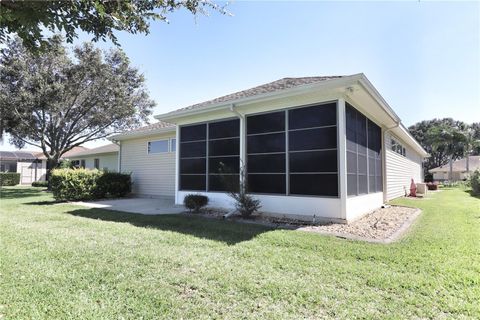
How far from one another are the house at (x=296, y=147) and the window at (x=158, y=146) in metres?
3.47

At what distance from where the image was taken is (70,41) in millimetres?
3494

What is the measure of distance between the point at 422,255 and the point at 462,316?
2118mm

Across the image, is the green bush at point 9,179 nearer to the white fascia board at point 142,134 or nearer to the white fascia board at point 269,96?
the white fascia board at point 142,134

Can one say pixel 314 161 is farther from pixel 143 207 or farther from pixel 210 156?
pixel 143 207

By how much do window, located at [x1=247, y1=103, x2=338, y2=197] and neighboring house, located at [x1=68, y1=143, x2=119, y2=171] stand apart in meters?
13.7

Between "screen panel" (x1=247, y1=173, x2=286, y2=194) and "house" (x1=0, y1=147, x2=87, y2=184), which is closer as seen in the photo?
"screen panel" (x1=247, y1=173, x2=286, y2=194)

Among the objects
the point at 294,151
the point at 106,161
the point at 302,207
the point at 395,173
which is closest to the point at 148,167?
the point at 106,161

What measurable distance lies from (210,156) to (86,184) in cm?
707

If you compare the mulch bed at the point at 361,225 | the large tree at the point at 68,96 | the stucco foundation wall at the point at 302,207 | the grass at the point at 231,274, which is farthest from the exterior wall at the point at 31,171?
the stucco foundation wall at the point at 302,207

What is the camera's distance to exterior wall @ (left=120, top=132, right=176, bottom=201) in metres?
14.2

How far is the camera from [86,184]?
13.4 meters

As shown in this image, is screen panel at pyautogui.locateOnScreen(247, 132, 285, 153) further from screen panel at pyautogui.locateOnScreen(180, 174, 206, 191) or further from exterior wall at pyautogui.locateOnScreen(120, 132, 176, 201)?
exterior wall at pyautogui.locateOnScreen(120, 132, 176, 201)

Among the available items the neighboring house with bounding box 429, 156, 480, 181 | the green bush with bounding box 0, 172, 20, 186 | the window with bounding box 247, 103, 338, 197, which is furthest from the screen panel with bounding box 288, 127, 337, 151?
the neighboring house with bounding box 429, 156, 480, 181

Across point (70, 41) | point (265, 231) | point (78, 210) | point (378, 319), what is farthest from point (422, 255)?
point (78, 210)
